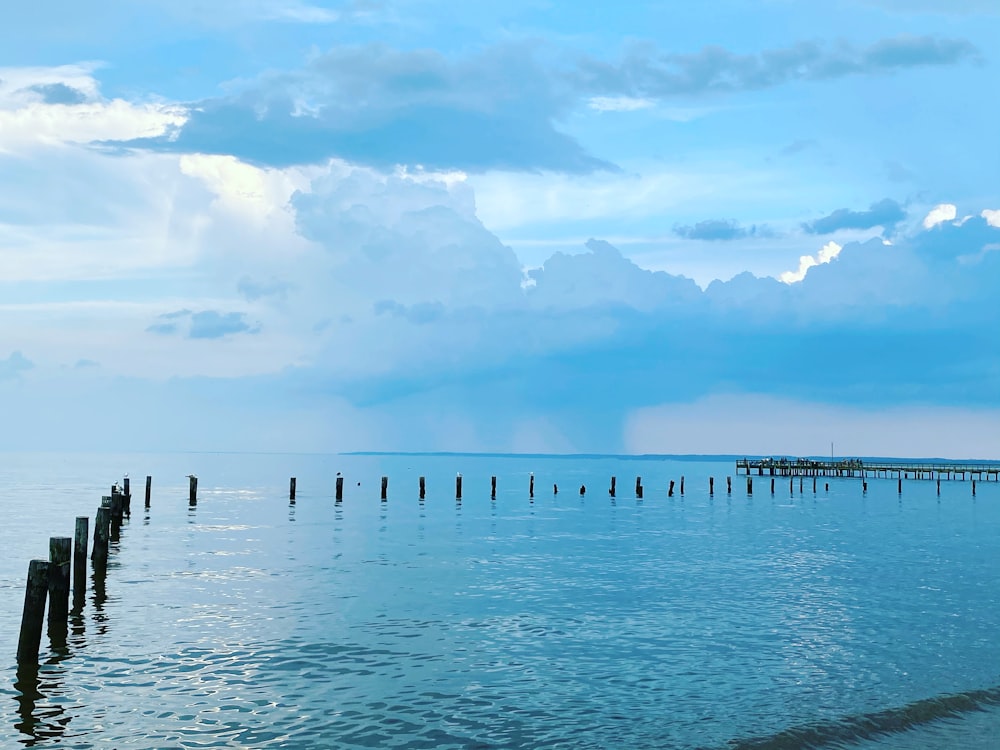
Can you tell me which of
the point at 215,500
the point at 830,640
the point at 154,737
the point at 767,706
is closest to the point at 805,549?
the point at 830,640

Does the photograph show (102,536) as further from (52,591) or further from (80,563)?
(52,591)

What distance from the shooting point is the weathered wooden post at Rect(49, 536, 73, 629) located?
2034 centimetres

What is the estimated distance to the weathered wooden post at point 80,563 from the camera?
25.2 metres

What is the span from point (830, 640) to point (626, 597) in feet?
25.5

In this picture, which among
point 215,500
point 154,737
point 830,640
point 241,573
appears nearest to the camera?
point 154,737

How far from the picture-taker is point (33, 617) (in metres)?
18.5

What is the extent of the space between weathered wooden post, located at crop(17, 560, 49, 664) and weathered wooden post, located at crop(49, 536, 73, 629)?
4.12 ft

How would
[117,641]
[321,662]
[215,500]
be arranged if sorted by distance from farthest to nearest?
[215,500]
[117,641]
[321,662]

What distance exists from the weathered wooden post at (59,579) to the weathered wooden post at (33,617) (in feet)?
4.12

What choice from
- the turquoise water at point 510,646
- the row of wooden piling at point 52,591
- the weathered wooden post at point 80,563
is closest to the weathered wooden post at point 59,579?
the row of wooden piling at point 52,591

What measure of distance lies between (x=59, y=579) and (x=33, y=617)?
2139 millimetres

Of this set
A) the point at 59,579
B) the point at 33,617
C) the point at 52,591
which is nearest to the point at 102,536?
the point at 52,591

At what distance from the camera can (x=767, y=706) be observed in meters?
17.0

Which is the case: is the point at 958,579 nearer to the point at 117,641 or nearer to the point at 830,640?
the point at 830,640
